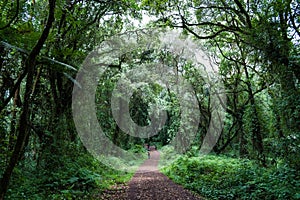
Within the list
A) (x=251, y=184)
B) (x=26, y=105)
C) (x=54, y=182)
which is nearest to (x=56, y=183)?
(x=54, y=182)

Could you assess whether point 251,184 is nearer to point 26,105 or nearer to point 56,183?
point 56,183

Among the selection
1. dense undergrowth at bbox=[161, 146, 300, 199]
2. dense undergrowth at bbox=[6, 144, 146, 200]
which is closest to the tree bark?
dense undergrowth at bbox=[6, 144, 146, 200]

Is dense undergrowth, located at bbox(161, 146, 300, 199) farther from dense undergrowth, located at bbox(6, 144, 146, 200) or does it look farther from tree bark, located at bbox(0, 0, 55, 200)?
tree bark, located at bbox(0, 0, 55, 200)

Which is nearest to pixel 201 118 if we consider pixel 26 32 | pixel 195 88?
pixel 195 88

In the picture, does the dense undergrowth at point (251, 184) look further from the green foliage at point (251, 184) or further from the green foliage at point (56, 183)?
the green foliage at point (56, 183)

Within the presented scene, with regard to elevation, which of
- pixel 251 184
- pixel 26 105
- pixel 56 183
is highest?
pixel 26 105

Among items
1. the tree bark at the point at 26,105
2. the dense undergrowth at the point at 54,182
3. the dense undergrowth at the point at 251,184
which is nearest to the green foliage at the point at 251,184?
the dense undergrowth at the point at 251,184

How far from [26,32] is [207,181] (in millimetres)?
8547

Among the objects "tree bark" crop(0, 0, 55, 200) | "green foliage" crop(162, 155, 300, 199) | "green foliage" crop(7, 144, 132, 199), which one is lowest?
"green foliage" crop(162, 155, 300, 199)

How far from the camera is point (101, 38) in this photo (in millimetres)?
13070

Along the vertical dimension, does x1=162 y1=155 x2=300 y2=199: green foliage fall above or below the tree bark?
below

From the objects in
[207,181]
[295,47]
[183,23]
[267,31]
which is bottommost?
[207,181]

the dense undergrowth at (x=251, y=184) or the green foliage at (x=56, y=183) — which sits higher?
the green foliage at (x=56, y=183)

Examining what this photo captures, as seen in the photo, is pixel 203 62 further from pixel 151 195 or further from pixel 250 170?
pixel 151 195
